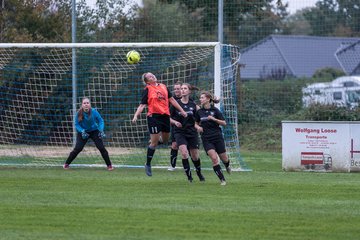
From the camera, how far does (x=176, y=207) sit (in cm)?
1169

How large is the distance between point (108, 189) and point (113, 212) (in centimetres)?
307

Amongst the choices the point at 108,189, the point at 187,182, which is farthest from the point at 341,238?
the point at 187,182

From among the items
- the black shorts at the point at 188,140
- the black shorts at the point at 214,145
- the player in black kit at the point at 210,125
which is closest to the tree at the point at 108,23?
the black shorts at the point at 188,140

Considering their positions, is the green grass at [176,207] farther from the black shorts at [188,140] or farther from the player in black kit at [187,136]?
the black shorts at [188,140]

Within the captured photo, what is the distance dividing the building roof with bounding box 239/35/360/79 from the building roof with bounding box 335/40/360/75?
53cm

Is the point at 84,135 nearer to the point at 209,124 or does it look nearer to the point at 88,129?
the point at 88,129

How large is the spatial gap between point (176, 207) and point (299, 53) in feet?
115

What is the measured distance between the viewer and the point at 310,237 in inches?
365

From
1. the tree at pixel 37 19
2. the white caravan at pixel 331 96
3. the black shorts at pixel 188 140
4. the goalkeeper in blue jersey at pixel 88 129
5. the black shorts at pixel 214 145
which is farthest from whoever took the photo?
the white caravan at pixel 331 96

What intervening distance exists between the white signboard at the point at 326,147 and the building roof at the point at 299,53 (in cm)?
1409

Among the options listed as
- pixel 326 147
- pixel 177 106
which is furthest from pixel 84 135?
pixel 326 147

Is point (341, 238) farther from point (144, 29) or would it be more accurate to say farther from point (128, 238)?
point (144, 29)

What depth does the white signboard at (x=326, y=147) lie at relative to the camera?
754 inches

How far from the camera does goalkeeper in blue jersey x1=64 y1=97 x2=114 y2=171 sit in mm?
19062
